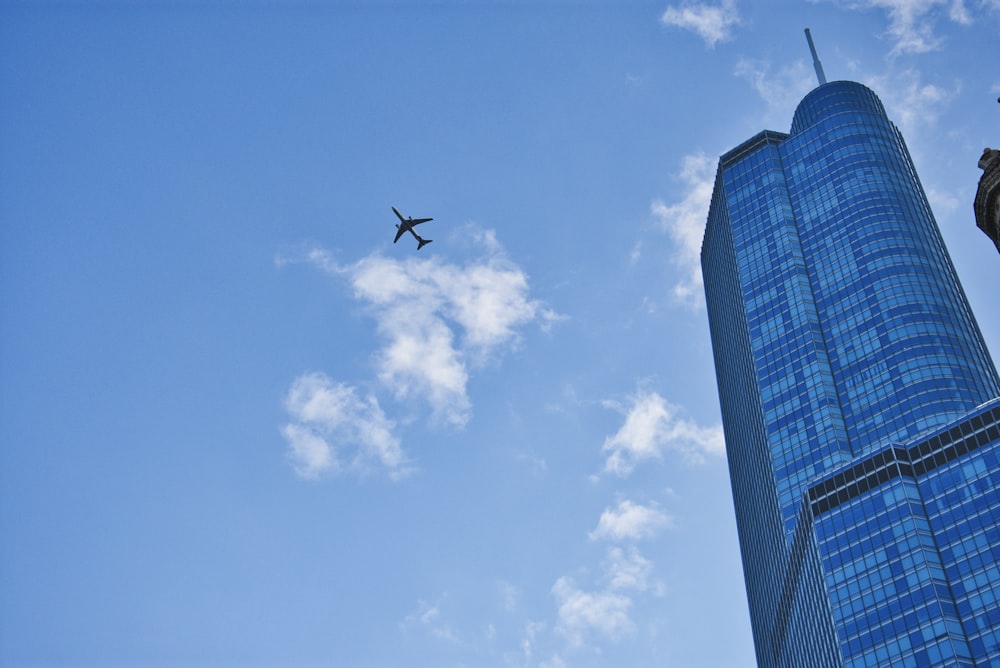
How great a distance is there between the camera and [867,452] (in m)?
151

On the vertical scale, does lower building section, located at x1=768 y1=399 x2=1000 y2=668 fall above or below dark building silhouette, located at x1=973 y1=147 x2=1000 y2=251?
above

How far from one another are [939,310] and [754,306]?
1185 inches

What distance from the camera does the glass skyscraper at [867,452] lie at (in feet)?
408

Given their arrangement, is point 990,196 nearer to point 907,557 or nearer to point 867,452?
point 907,557

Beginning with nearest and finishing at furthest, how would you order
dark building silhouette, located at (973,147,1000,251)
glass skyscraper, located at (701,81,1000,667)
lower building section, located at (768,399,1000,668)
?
dark building silhouette, located at (973,147,1000,251) → lower building section, located at (768,399,1000,668) → glass skyscraper, located at (701,81,1000,667)

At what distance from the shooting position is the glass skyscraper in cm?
12450

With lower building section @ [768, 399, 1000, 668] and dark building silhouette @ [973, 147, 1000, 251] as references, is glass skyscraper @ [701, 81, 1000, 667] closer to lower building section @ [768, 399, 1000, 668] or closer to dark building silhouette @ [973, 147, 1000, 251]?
lower building section @ [768, 399, 1000, 668]

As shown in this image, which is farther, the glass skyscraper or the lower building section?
the glass skyscraper

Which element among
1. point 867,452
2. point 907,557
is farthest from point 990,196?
point 867,452

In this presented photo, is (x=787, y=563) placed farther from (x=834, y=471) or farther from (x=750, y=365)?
(x=750, y=365)

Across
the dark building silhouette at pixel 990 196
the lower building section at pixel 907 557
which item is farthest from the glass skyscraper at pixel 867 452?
the dark building silhouette at pixel 990 196

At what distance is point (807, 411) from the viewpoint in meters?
168

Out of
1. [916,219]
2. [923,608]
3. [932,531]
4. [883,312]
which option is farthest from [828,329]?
[923,608]

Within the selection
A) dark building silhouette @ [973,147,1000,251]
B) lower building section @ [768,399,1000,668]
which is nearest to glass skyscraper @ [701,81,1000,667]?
lower building section @ [768,399,1000,668]
